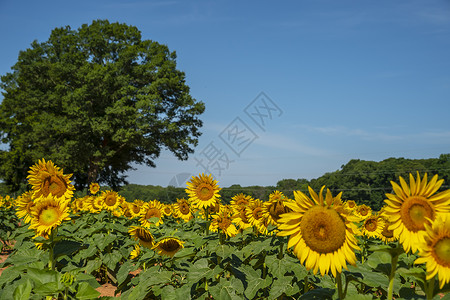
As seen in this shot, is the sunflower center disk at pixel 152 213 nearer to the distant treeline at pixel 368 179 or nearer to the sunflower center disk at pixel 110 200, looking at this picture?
the sunflower center disk at pixel 110 200

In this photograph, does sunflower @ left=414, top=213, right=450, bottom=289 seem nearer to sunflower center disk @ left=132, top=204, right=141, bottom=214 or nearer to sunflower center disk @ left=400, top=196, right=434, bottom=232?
sunflower center disk @ left=400, top=196, right=434, bottom=232

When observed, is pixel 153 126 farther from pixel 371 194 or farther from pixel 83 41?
pixel 371 194

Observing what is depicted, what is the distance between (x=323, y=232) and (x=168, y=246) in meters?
2.51

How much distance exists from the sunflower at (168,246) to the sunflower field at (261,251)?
1cm

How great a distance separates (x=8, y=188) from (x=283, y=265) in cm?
3961

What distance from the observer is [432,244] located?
1992 mm

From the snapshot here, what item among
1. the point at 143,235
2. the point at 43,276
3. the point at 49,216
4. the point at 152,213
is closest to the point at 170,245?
the point at 143,235

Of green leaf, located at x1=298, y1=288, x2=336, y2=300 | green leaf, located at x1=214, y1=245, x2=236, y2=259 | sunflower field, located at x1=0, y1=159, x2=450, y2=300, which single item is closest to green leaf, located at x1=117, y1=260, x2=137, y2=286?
sunflower field, located at x1=0, y1=159, x2=450, y2=300

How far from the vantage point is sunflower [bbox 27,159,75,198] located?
3.94 meters

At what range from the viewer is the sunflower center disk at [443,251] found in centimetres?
195

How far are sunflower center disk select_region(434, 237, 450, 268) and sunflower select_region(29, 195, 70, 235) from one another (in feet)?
10.6

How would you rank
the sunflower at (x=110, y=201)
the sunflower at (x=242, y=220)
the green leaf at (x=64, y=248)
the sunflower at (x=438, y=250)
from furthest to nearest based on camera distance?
1. the sunflower at (x=110, y=201)
2. the sunflower at (x=242, y=220)
3. the green leaf at (x=64, y=248)
4. the sunflower at (x=438, y=250)

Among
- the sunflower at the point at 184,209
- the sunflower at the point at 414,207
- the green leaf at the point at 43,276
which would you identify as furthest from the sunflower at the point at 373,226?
the green leaf at the point at 43,276

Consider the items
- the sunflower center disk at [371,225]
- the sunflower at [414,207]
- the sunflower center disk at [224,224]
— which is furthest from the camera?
the sunflower center disk at [371,225]
